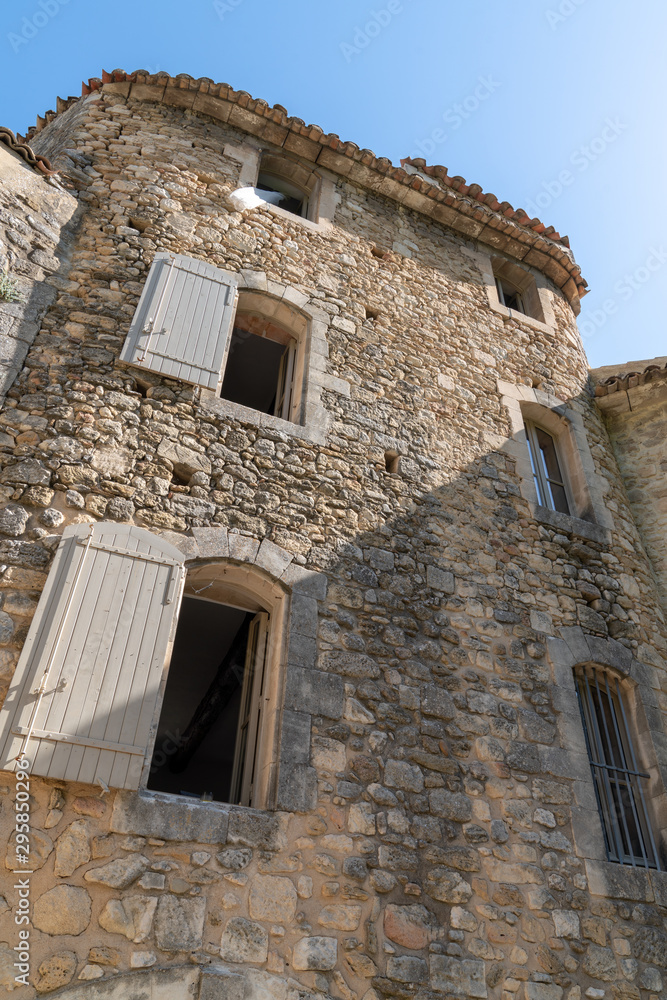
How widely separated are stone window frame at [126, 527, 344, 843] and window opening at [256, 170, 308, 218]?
4.70 meters

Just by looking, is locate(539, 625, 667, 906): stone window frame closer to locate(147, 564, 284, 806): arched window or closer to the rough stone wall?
the rough stone wall

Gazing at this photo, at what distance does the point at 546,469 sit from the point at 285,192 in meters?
4.34

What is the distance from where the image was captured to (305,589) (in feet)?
15.7

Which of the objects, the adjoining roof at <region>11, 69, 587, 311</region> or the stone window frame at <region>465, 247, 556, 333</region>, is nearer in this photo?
the adjoining roof at <region>11, 69, 587, 311</region>

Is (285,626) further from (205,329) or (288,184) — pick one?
(288,184)

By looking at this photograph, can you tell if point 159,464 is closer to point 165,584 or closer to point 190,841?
point 165,584

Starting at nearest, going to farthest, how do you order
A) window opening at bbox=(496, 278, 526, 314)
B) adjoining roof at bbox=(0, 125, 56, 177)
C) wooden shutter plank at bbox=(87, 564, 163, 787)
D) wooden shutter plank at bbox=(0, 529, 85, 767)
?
1. wooden shutter plank at bbox=(0, 529, 85, 767)
2. wooden shutter plank at bbox=(87, 564, 163, 787)
3. adjoining roof at bbox=(0, 125, 56, 177)
4. window opening at bbox=(496, 278, 526, 314)

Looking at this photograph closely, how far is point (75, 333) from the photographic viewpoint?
5.18 meters

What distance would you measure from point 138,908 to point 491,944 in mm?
2168

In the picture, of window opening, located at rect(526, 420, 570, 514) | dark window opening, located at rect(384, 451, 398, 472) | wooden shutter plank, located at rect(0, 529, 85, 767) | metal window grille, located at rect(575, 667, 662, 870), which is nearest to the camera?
wooden shutter plank, located at rect(0, 529, 85, 767)

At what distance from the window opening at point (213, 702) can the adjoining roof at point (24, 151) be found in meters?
3.94

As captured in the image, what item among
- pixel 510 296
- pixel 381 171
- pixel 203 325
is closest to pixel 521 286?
pixel 510 296

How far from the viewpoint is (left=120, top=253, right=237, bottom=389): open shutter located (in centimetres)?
529

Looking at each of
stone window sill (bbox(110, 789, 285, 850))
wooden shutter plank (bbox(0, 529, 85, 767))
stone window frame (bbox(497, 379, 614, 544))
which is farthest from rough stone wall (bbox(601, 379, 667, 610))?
wooden shutter plank (bbox(0, 529, 85, 767))
